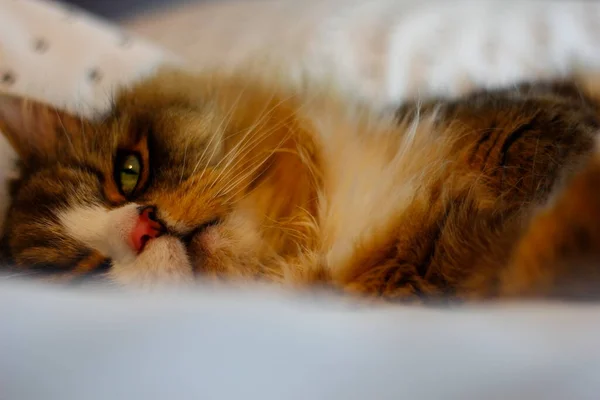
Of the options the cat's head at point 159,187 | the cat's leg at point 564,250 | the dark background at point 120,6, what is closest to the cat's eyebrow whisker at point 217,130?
the cat's head at point 159,187

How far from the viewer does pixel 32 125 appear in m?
0.92

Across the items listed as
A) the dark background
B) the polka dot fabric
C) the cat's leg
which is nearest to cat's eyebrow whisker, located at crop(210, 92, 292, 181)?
the polka dot fabric

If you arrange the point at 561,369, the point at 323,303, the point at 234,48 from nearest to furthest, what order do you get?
the point at 561,369 → the point at 323,303 → the point at 234,48

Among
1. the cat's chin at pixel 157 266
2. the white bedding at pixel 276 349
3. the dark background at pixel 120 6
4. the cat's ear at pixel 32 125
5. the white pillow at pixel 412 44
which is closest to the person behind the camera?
the white bedding at pixel 276 349

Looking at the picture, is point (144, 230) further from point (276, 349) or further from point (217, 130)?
point (276, 349)

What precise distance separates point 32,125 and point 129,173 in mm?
250

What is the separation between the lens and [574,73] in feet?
3.53

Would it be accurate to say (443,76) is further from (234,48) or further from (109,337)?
(109,337)

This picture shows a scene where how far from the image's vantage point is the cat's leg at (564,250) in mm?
430

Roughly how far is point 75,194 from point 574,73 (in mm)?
1027

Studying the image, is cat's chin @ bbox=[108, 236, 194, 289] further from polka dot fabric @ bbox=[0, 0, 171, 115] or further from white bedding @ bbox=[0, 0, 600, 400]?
polka dot fabric @ bbox=[0, 0, 171, 115]

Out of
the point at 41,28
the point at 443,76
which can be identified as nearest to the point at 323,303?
the point at 443,76

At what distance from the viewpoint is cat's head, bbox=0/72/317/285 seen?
74 cm

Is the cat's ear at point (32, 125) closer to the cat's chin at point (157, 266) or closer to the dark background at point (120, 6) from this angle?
the cat's chin at point (157, 266)
